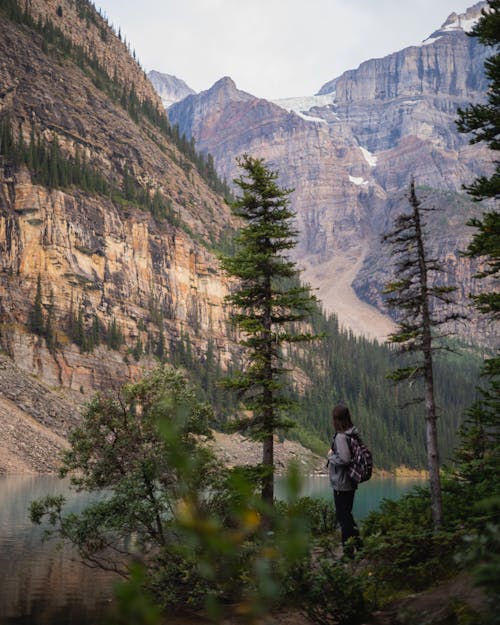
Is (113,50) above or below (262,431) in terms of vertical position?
above

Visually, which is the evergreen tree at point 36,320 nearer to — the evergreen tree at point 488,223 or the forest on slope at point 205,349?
the forest on slope at point 205,349

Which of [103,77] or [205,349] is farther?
[103,77]

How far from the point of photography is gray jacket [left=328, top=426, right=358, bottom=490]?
9719 millimetres

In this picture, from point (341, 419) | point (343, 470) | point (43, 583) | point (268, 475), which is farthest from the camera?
point (43, 583)

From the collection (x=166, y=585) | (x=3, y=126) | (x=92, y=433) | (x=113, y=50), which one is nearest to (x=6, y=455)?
(x=92, y=433)

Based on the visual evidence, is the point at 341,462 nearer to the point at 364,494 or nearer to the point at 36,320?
the point at 364,494

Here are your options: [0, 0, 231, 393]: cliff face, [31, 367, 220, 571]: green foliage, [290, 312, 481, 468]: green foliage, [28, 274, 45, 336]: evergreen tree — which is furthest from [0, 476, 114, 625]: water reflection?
[290, 312, 481, 468]: green foliage

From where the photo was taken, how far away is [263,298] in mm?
19406

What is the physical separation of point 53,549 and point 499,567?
2431 cm

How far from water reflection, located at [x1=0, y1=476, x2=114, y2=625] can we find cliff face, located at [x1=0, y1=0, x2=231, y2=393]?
64.1m

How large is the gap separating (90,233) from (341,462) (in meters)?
102

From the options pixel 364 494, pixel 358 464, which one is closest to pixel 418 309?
pixel 358 464

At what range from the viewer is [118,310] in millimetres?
105438

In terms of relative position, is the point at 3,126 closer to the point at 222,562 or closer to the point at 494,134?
the point at 494,134
